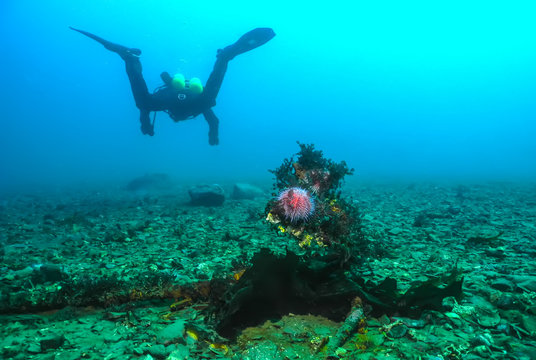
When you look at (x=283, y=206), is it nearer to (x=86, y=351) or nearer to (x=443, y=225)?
(x=86, y=351)

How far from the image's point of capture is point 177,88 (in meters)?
14.2

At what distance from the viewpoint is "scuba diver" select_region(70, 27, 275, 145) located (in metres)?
14.3

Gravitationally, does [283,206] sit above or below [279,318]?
above

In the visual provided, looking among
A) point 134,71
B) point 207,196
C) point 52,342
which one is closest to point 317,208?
point 52,342

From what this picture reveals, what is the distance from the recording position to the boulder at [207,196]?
43.6 ft

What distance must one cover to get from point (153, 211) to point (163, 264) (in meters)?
6.99

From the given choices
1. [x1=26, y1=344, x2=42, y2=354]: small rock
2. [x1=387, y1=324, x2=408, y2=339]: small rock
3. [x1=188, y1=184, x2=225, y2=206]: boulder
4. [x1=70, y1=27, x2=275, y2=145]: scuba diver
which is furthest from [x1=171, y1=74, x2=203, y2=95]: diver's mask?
[x1=387, y1=324, x2=408, y2=339]: small rock

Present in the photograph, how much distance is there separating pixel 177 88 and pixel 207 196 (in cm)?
571

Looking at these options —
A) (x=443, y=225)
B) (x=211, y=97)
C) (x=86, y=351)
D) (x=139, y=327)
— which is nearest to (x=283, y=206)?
(x=139, y=327)

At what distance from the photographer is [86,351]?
2.94 m

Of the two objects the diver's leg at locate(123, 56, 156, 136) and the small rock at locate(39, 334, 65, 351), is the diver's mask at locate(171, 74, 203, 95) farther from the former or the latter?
the small rock at locate(39, 334, 65, 351)

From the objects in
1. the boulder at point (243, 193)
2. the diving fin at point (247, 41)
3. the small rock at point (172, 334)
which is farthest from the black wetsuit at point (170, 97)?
the small rock at point (172, 334)

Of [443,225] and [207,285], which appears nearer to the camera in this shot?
[207,285]

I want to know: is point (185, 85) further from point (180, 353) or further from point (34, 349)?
point (180, 353)
